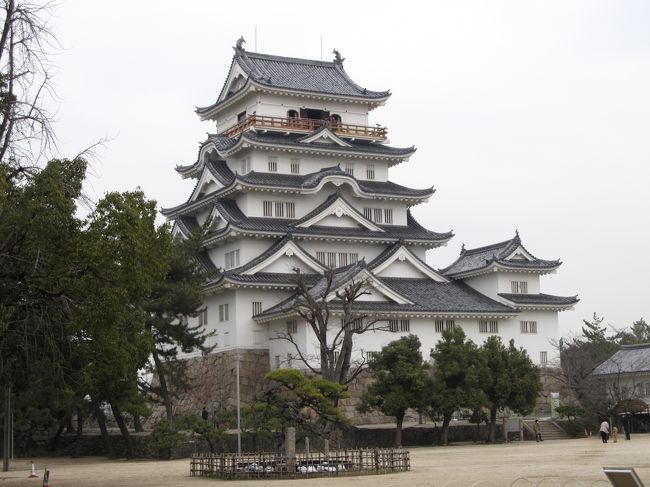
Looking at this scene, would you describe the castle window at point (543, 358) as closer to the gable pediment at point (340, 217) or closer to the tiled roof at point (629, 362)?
the tiled roof at point (629, 362)

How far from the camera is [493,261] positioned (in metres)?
52.8

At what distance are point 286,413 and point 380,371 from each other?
11.2m

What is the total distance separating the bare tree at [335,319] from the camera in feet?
Answer: 138

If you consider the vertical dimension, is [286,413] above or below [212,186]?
below

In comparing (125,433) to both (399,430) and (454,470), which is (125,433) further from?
(454,470)

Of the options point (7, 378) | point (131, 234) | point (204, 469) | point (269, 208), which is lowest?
point (204, 469)

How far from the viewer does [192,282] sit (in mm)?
44156

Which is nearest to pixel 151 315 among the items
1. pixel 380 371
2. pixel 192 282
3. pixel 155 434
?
pixel 192 282

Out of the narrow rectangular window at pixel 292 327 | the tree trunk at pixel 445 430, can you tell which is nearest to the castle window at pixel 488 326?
the tree trunk at pixel 445 430

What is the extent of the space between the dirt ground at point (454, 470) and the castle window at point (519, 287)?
1506 cm

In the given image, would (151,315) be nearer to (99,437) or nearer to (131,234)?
(99,437)

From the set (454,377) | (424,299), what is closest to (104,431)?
(454,377)

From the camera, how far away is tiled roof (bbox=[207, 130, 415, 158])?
2099 inches

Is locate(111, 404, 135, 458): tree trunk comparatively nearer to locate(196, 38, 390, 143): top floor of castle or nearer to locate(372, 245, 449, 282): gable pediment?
locate(372, 245, 449, 282): gable pediment
